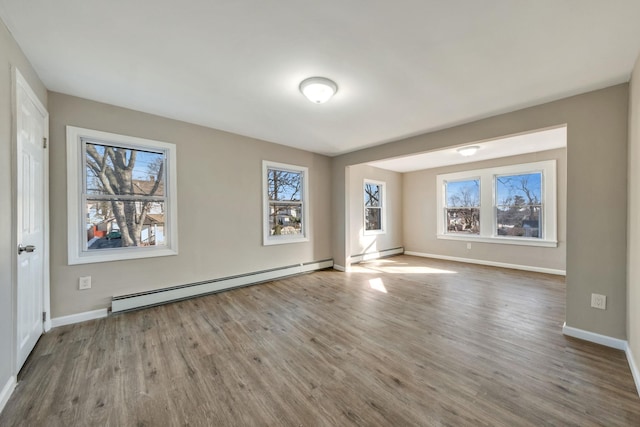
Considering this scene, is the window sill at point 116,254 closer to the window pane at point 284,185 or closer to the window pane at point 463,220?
the window pane at point 284,185

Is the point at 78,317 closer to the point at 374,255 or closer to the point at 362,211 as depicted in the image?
the point at 362,211

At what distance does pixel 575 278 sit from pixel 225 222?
13.8ft

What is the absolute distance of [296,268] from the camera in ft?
15.3

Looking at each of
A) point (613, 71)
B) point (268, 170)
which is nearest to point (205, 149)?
point (268, 170)

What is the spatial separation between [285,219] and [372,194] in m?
2.74

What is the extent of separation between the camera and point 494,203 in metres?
5.45

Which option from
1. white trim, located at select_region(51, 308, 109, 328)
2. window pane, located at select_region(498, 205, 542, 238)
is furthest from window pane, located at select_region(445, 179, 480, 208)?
white trim, located at select_region(51, 308, 109, 328)

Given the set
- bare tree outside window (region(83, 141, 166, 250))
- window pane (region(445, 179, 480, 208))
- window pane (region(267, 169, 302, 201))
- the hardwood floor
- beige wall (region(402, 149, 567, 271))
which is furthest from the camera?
window pane (region(445, 179, 480, 208))

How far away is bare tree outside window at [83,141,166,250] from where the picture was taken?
112 inches

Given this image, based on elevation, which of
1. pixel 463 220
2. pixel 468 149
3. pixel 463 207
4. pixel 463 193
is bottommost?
pixel 463 220

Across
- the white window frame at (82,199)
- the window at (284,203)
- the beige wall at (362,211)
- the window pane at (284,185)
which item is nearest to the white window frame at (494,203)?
the beige wall at (362,211)

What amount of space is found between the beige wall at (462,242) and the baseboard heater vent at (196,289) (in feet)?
11.5

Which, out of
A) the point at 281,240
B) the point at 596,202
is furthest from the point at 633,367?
Answer: the point at 281,240

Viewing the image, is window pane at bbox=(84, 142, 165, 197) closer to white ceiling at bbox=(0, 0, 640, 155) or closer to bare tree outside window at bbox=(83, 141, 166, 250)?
bare tree outside window at bbox=(83, 141, 166, 250)
